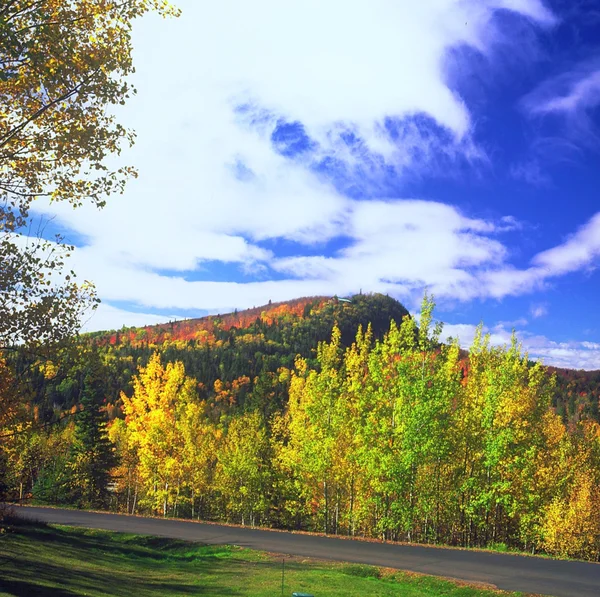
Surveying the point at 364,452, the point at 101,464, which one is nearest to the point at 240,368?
the point at 101,464

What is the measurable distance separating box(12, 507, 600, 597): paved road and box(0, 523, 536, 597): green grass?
5.24ft

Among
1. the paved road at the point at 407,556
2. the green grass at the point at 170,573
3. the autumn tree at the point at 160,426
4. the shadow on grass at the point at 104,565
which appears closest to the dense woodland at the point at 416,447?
the autumn tree at the point at 160,426

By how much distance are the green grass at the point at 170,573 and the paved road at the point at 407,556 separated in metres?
1.60

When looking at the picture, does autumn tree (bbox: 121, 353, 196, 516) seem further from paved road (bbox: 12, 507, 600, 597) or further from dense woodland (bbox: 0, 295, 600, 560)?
paved road (bbox: 12, 507, 600, 597)

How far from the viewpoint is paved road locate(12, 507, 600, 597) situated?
53.6ft

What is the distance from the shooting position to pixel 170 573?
18.3 meters

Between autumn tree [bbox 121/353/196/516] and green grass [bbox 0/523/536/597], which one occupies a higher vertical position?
autumn tree [bbox 121/353/196/516]

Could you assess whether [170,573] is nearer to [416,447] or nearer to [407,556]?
[407,556]

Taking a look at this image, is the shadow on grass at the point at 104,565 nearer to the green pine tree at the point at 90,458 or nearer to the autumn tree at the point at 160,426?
the autumn tree at the point at 160,426

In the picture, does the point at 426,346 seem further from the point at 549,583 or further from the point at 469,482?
the point at 549,583

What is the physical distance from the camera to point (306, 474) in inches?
1335

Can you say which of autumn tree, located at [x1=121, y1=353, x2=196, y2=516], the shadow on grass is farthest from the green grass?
autumn tree, located at [x1=121, y1=353, x2=196, y2=516]

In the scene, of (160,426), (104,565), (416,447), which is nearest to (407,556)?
(416,447)

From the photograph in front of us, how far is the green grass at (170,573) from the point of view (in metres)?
14.4
